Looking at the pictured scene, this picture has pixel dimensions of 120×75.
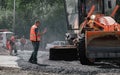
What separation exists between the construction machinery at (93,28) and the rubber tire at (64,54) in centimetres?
44

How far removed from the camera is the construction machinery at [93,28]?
42.1 ft

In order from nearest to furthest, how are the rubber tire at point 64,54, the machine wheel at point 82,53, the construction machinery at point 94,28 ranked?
the construction machinery at point 94,28, the machine wheel at point 82,53, the rubber tire at point 64,54

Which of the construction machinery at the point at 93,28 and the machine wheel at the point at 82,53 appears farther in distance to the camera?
the machine wheel at the point at 82,53

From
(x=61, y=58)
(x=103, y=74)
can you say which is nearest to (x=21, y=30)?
(x=61, y=58)

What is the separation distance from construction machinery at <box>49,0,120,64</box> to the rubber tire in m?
0.44

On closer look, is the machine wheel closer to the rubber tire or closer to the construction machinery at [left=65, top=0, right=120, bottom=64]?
the construction machinery at [left=65, top=0, right=120, bottom=64]

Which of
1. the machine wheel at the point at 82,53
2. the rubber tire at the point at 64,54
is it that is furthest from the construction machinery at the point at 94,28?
the rubber tire at the point at 64,54

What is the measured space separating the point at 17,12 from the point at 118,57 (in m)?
41.6

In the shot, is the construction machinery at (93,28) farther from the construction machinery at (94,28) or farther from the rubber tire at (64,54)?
the rubber tire at (64,54)

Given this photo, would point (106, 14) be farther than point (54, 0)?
No

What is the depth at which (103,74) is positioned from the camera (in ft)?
36.4

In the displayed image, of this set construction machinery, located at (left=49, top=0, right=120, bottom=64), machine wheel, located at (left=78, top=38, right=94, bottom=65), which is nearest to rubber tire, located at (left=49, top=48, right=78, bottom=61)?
construction machinery, located at (left=49, top=0, right=120, bottom=64)

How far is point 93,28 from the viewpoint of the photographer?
45.7ft

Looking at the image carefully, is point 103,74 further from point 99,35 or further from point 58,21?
point 58,21
